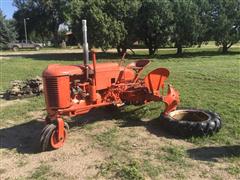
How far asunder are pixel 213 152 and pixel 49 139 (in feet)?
8.34

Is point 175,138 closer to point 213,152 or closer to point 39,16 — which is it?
point 213,152

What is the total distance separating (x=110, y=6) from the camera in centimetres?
2644

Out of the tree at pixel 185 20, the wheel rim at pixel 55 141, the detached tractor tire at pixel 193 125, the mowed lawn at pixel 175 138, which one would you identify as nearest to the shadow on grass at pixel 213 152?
the mowed lawn at pixel 175 138

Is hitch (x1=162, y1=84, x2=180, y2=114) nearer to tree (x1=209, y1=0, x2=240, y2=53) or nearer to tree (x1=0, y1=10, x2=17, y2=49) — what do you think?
tree (x1=209, y1=0, x2=240, y2=53)

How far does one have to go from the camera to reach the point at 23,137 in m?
7.17

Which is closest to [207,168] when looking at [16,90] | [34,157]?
[34,157]

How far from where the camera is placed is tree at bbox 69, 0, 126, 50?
25312 mm

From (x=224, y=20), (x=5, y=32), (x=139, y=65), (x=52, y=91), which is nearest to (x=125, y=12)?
(x=224, y=20)

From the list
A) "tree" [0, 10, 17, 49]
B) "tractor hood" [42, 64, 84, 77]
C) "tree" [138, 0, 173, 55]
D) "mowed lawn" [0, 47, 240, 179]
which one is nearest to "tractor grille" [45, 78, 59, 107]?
"tractor hood" [42, 64, 84, 77]

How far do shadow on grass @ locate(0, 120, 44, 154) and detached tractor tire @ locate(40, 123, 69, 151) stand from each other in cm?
19

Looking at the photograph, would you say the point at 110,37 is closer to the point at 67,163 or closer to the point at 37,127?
the point at 37,127

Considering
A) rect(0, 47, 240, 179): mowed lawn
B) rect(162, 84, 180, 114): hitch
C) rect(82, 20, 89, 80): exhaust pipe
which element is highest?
rect(82, 20, 89, 80): exhaust pipe

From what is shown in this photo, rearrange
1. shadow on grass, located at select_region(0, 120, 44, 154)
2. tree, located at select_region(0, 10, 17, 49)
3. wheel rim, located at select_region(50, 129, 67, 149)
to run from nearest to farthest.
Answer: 1. wheel rim, located at select_region(50, 129, 67, 149)
2. shadow on grass, located at select_region(0, 120, 44, 154)
3. tree, located at select_region(0, 10, 17, 49)

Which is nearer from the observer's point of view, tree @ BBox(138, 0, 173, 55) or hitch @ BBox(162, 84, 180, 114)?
hitch @ BBox(162, 84, 180, 114)
